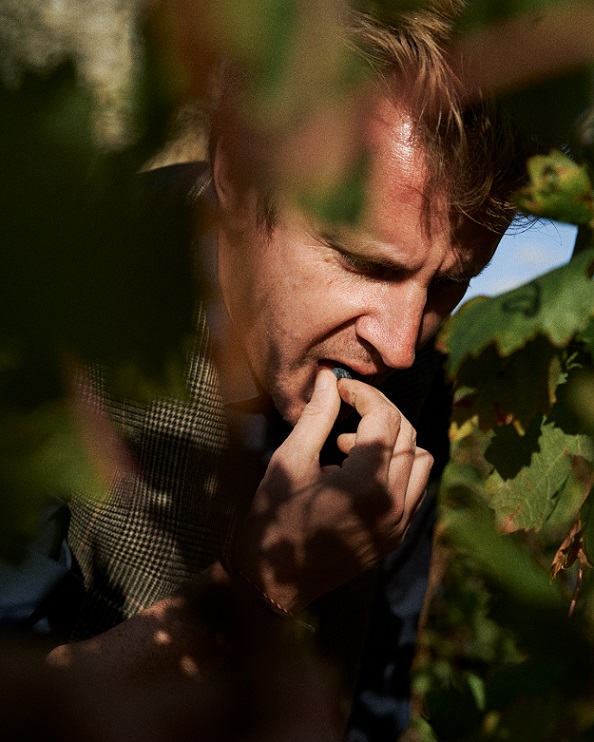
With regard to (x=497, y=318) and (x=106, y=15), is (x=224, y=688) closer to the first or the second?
(x=497, y=318)

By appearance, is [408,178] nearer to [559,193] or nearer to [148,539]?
[559,193]

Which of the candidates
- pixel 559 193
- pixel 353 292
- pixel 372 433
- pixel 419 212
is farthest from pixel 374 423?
pixel 559 193

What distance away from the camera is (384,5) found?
569mm

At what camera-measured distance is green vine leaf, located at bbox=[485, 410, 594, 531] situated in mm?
1155

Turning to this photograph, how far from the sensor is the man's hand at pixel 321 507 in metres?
1.45

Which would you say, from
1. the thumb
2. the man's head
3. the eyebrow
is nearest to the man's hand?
the thumb

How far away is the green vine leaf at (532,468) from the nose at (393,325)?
43cm

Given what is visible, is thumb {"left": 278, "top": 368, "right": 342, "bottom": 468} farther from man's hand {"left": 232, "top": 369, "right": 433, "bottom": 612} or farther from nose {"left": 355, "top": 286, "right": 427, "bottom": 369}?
nose {"left": 355, "top": 286, "right": 427, "bottom": 369}

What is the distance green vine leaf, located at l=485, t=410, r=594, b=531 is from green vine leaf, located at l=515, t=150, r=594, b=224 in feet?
1.26

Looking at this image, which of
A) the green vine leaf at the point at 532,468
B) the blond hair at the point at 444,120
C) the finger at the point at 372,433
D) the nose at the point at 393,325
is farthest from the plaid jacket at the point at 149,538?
the blond hair at the point at 444,120

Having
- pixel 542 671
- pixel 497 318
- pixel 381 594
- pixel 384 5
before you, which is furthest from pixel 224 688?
pixel 381 594

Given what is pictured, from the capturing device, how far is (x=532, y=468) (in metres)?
1.22

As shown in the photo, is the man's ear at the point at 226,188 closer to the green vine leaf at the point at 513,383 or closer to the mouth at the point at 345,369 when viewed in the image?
the green vine leaf at the point at 513,383

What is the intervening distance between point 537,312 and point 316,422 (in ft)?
2.78
